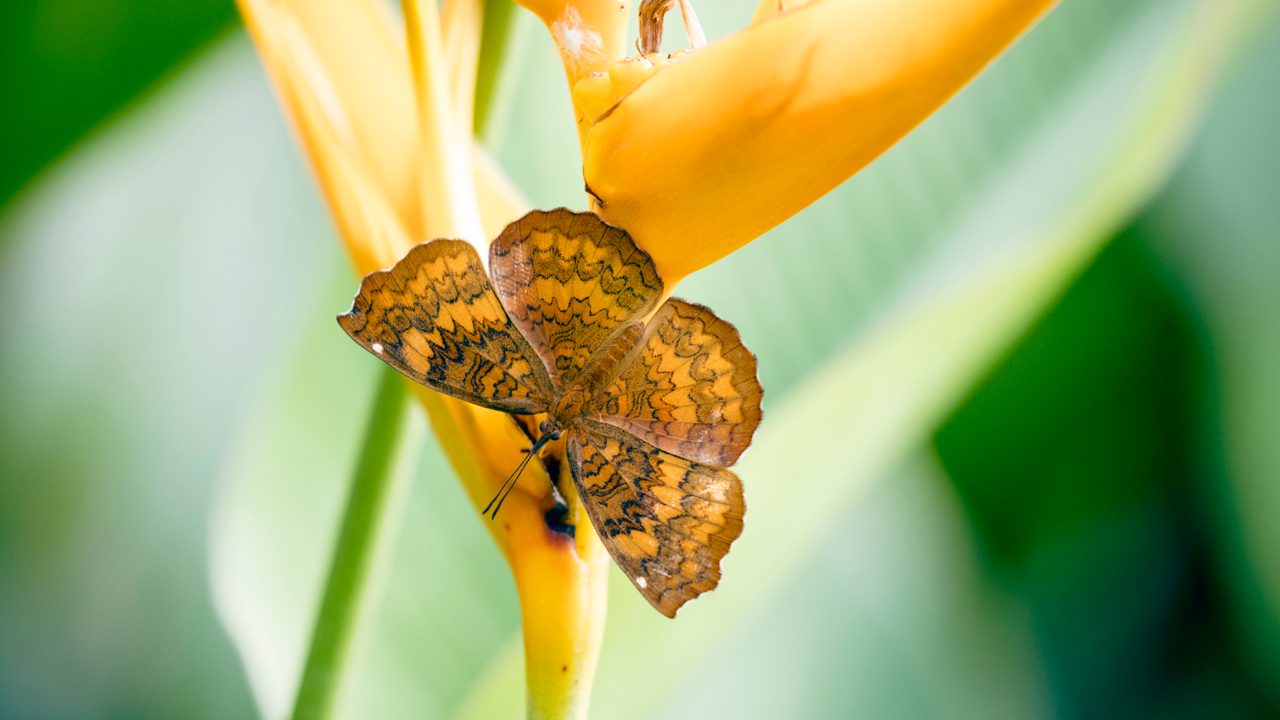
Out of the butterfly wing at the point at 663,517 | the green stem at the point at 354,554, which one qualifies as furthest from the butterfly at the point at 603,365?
the green stem at the point at 354,554

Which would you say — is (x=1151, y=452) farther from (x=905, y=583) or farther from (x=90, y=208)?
(x=90, y=208)

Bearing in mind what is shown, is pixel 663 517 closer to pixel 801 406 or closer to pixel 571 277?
pixel 571 277

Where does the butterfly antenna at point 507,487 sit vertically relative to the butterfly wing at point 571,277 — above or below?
below

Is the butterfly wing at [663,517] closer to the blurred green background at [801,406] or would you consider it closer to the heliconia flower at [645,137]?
the heliconia flower at [645,137]

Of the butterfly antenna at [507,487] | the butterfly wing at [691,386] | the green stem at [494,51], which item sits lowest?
the butterfly antenna at [507,487]

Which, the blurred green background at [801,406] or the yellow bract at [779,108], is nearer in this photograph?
the yellow bract at [779,108]

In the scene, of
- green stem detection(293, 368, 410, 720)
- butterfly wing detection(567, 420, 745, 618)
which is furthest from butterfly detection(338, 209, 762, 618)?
green stem detection(293, 368, 410, 720)
